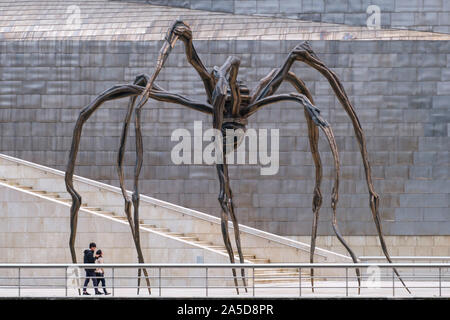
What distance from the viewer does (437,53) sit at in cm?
3534

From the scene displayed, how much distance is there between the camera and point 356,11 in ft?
119

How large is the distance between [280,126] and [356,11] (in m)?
4.83

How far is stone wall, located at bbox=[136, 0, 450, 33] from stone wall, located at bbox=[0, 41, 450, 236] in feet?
3.14

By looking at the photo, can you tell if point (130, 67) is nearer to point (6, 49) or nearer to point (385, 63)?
point (6, 49)

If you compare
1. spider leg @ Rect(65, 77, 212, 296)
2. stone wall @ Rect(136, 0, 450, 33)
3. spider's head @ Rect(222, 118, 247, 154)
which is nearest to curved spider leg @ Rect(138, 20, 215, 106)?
spider leg @ Rect(65, 77, 212, 296)

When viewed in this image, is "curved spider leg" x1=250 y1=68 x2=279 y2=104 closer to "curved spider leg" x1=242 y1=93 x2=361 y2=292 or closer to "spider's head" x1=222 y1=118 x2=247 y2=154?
"curved spider leg" x1=242 y1=93 x2=361 y2=292

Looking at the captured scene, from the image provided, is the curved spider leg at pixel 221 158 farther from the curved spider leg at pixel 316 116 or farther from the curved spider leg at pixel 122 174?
the curved spider leg at pixel 122 174

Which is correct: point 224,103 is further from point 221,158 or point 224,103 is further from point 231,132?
point 221,158

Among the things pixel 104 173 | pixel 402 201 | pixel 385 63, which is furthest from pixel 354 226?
pixel 104 173

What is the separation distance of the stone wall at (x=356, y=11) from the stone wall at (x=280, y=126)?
96 centimetres

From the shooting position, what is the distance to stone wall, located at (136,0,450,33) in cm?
3594

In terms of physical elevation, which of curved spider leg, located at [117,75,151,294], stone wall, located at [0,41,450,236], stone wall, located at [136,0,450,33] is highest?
stone wall, located at [136,0,450,33]

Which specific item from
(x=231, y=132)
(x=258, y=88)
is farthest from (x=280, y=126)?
(x=231, y=132)

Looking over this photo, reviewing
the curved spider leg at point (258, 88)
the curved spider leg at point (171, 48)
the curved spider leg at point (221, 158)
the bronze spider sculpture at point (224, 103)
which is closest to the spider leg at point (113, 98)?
the bronze spider sculpture at point (224, 103)
